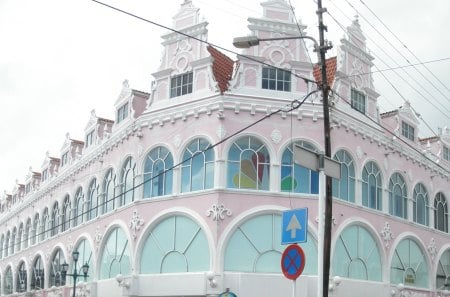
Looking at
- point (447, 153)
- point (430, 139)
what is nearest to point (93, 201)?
point (430, 139)

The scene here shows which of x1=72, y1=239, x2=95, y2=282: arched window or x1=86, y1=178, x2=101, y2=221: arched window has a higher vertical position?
x1=86, y1=178, x2=101, y2=221: arched window

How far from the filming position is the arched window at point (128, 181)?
34219mm

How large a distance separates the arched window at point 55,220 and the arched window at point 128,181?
36.6 feet

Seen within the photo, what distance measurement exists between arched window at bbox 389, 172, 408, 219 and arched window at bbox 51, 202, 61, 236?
19621 mm

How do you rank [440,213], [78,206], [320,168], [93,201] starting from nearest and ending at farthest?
[320,168]
[93,201]
[440,213]
[78,206]

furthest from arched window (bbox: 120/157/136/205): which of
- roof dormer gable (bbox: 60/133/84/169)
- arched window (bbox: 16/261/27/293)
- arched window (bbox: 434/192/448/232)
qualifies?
arched window (bbox: 16/261/27/293)

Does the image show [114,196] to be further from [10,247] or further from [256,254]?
[10,247]

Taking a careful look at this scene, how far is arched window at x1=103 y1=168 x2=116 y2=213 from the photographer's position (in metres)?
36.5

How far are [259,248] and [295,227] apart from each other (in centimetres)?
1259

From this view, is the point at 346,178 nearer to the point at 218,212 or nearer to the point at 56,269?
the point at 218,212

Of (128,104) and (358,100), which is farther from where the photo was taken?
(128,104)

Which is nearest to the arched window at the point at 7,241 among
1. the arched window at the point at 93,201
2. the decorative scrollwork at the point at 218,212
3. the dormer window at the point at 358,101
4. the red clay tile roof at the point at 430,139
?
the arched window at the point at 93,201

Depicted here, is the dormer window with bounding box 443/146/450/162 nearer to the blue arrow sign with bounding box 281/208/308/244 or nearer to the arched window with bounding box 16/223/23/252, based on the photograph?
the blue arrow sign with bounding box 281/208/308/244

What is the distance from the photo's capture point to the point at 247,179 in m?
31.0
